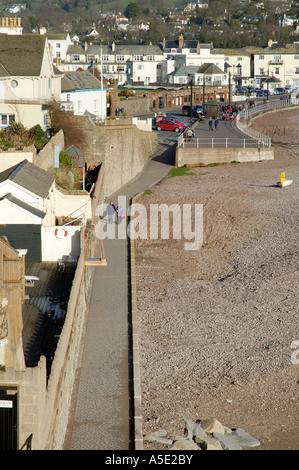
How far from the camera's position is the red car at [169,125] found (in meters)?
57.1

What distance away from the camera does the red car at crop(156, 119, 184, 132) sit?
2249 inches

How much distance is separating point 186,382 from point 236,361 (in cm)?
200

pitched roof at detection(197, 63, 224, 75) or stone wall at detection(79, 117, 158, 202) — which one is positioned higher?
pitched roof at detection(197, 63, 224, 75)

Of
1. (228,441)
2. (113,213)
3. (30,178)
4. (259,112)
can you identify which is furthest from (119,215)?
(259,112)

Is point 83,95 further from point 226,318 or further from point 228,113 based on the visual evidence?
point 226,318

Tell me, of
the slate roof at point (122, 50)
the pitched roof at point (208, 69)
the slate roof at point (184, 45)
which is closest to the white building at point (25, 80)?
the pitched roof at point (208, 69)

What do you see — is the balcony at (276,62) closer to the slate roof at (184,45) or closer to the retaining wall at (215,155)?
the slate roof at (184,45)

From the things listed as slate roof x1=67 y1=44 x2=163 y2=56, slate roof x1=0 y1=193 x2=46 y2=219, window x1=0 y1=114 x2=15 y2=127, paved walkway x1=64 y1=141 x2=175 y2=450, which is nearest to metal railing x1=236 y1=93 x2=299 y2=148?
window x1=0 y1=114 x2=15 y2=127

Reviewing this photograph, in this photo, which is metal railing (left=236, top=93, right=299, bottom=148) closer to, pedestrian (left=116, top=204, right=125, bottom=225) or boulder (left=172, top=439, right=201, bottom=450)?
pedestrian (left=116, top=204, right=125, bottom=225)

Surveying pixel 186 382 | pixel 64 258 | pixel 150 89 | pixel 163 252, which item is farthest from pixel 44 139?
pixel 150 89

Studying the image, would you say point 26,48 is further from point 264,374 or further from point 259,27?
point 259,27

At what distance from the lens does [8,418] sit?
12609mm

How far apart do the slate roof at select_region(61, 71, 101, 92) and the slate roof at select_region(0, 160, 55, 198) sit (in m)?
19.9

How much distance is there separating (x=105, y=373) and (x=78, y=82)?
33.2 meters
